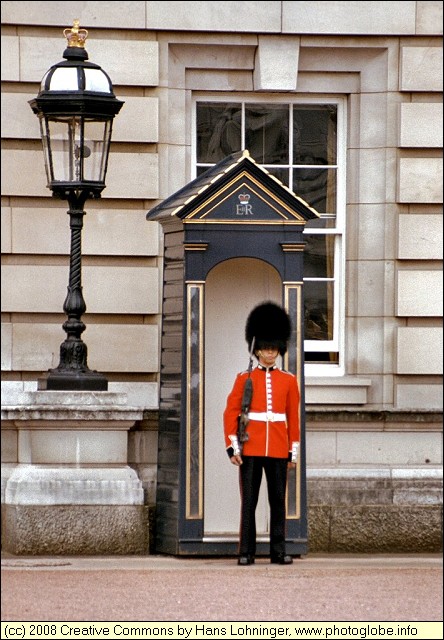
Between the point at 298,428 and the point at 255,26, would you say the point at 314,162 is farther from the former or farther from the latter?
the point at 298,428

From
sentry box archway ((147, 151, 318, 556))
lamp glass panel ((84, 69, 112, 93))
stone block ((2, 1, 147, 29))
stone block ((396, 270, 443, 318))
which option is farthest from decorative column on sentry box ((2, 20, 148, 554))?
stone block ((396, 270, 443, 318))

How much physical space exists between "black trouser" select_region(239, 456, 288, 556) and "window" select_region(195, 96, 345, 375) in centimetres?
183

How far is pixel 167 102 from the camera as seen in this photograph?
35.9 ft

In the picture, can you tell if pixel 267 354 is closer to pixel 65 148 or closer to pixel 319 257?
pixel 65 148

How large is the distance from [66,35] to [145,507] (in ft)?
9.66

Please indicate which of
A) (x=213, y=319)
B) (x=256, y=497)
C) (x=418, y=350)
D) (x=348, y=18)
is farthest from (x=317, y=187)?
(x=256, y=497)

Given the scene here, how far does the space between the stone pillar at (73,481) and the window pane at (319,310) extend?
66.0 inches

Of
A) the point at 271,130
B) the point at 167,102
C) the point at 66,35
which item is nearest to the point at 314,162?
the point at 271,130

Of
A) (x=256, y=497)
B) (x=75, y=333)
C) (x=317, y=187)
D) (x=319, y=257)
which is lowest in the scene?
(x=256, y=497)

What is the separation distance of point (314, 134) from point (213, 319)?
1.89m

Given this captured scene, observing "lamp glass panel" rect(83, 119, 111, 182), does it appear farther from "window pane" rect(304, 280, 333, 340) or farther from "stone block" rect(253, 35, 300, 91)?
"window pane" rect(304, 280, 333, 340)

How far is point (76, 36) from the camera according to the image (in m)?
9.96

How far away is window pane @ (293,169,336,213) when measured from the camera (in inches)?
442

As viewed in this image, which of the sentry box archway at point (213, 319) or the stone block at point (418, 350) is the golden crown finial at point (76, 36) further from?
the stone block at point (418, 350)
